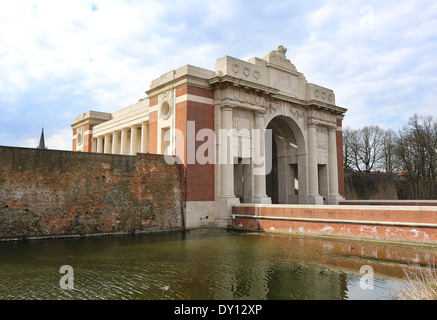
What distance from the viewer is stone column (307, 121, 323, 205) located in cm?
2538

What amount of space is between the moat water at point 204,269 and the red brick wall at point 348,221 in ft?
2.73

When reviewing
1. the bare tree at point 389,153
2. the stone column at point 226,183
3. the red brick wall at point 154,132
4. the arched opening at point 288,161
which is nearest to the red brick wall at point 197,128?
the stone column at point 226,183

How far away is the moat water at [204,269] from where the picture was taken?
686 cm

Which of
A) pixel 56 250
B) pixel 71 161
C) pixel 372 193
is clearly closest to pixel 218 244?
pixel 56 250

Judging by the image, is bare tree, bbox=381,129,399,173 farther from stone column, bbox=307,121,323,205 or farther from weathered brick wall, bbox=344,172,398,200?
stone column, bbox=307,121,323,205

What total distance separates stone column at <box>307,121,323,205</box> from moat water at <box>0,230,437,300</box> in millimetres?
11404

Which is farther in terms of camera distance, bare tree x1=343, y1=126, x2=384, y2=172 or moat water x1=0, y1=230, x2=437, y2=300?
bare tree x1=343, y1=126, x2=384, y2=172

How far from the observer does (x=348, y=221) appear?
14938 mm

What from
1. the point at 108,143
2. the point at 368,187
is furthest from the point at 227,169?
the point at 368,187

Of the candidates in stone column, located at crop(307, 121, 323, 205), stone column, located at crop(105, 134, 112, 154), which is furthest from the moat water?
stone column, located at crop(105, 134, 112, 154)

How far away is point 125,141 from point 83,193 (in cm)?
1619

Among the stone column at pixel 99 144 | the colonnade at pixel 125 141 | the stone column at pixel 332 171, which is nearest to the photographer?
the stone column at pixel 332 171

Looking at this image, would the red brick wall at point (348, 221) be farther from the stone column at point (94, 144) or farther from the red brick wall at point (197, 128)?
the stone column at point (94, 144)

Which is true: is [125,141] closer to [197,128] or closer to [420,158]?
[197,128]
